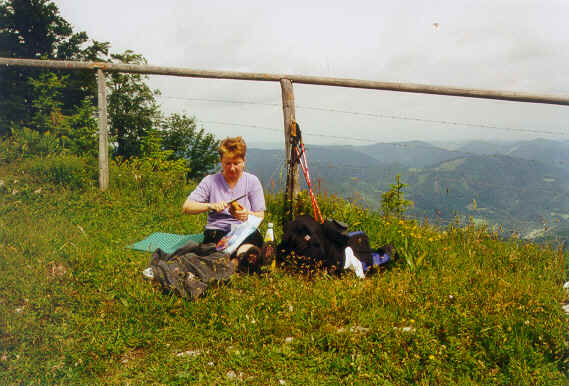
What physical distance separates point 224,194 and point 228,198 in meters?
0.07

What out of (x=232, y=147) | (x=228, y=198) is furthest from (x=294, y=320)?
(x=232, y=147)

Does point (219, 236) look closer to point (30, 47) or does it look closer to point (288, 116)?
point (288, 116)

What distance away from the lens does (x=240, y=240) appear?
3.83m

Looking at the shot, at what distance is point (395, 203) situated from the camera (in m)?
5.25

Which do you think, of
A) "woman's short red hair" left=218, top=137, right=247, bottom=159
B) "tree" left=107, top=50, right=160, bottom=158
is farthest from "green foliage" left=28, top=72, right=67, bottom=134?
"woman's short red hair" left=218, top=137, right=247, bottom=159

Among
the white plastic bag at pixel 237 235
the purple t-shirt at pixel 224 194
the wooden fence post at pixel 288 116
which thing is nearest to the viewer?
the white plastic bag at pixel 237 235

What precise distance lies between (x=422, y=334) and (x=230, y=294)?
1.74m

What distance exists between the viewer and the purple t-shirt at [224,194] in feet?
13.5

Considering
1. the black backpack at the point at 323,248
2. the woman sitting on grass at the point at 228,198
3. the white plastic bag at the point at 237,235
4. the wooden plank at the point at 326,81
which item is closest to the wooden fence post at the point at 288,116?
the wooden plank at the point at 326,81

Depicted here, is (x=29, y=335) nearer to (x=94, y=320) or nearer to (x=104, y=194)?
(x=94, y=320)

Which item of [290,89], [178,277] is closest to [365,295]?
[178,277]

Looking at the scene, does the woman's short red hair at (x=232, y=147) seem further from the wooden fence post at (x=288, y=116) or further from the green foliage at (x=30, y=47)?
the green foliage at (x=30, y=47)

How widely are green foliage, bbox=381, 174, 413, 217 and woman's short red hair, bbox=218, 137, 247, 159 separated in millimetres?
2476

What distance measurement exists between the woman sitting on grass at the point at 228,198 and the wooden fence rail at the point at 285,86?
86cm
